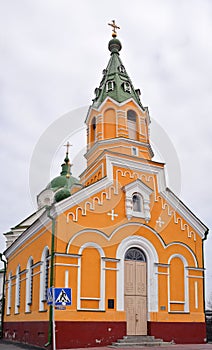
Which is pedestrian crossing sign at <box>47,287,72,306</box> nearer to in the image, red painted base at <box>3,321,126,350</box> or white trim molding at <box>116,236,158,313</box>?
red painted base at <box>3,321,126,350</box>

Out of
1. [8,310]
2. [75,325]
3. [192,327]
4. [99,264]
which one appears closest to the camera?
[75,325]

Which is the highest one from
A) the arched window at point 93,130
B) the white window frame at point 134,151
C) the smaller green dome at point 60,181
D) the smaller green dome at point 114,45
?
the smaller green dome at point 114,45

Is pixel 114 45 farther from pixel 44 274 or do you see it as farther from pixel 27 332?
pixel 27 332

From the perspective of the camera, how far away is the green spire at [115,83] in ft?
78.9

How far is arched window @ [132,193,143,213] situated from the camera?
21.0 meters

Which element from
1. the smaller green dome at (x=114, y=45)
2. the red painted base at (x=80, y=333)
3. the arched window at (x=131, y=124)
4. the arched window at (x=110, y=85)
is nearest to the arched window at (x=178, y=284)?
the red painted base at (x=80, y=333)

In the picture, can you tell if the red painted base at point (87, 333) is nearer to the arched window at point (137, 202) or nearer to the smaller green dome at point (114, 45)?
the arched window at point (137, 202)

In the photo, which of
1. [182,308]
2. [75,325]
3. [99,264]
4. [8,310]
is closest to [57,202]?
[99,264]

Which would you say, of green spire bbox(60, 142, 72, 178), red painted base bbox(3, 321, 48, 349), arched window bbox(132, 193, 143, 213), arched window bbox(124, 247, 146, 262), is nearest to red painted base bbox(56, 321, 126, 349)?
red painted base bbox(3, 321, 48, 349)

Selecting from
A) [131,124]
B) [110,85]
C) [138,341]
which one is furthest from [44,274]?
[110,85]

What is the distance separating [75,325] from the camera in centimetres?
1769

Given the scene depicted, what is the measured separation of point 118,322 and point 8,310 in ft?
32.5

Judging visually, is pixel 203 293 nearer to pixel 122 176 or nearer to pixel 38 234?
pixel 122 176

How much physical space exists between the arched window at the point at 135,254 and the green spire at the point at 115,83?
8.04m
